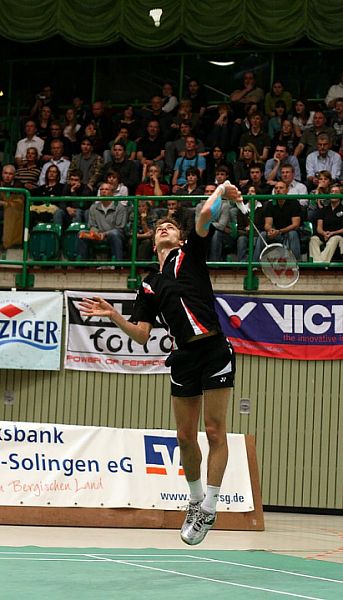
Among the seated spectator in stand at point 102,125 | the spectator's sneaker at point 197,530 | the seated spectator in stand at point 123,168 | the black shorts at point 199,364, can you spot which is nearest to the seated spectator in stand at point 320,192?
the seated spectator in stand at point 123,168

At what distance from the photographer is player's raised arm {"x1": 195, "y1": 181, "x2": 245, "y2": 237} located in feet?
33.6

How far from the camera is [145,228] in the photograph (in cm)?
2108

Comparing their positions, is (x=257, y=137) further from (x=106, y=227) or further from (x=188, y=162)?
(x=106, y=227)

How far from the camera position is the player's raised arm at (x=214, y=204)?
10242 millimetres

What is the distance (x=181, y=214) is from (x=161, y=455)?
17.1ft

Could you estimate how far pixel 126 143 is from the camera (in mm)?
24422

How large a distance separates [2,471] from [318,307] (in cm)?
743

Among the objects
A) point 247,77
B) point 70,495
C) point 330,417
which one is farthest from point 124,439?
point 247,77

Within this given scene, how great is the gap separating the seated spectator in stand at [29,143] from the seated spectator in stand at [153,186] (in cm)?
335

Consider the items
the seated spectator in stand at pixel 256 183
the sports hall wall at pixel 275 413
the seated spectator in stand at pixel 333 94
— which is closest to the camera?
the sports hall wall at pixel 275 413

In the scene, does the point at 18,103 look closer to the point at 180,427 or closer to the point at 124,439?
the point at 124,439

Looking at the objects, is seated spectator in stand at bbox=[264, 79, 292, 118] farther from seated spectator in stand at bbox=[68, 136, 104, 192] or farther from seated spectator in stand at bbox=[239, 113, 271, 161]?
seated spectator in stand at bbox=[68, 136, 104, 192]

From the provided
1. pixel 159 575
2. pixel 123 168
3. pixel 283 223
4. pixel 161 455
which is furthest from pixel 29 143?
pixel 159 575

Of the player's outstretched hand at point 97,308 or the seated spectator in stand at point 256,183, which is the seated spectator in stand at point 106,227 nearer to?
the seated spectator in stand at point 256,183
